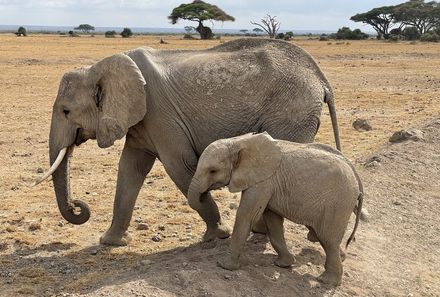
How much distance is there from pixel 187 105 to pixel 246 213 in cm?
118

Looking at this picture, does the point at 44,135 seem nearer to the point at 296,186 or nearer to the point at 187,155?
the point at 187,155

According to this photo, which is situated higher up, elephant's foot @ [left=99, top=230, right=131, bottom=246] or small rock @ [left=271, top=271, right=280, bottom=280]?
small rock @ [left=271, top=271, right=280, bottom=280]

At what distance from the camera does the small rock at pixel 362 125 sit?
1313 cm

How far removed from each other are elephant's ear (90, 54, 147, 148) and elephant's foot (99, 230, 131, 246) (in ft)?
3.71

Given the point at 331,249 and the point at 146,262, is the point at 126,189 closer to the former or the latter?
the point at 146,262

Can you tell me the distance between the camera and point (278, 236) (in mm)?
5688

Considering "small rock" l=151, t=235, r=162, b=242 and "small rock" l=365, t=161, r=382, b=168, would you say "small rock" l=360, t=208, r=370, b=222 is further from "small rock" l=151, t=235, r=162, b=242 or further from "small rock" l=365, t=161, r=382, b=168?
"small rock" l=151, t=235, r=162, b=242

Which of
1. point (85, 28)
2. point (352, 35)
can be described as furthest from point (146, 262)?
point (85, 28)

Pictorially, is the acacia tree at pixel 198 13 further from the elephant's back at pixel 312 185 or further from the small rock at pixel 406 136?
the elephant's back at pixel 312 185

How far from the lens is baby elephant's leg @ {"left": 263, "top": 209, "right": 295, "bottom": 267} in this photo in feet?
18.6

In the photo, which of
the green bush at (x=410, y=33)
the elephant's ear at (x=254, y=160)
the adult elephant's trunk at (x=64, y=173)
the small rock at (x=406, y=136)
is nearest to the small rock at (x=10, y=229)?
the adult elephant's trunk at (x=64, y=173)

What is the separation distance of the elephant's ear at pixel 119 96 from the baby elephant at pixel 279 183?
829mm

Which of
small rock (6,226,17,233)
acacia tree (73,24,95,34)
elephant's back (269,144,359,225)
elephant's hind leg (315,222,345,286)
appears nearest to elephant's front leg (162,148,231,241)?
elephant's back (269,144,359,225)

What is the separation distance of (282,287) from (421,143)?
605cm
